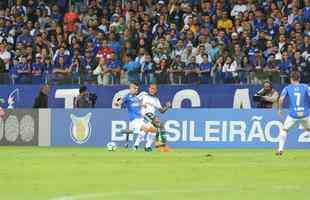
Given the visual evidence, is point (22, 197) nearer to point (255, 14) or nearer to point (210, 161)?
point (210, 161)

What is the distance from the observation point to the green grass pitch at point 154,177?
12.5 metres

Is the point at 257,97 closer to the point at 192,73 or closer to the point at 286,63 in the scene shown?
the point at 286,63

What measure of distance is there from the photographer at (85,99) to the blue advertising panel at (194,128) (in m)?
0.37

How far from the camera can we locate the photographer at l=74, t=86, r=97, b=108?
94.9ft

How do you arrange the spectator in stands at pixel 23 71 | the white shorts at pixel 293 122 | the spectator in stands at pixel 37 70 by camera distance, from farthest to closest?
the spectator in stands at pixel 23 71
the spectator in stands at pixel 37 70
the white shorts at pixel 293 122

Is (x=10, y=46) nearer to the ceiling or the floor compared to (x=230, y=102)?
nearer to the ceiling

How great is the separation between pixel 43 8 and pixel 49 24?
4.01ft

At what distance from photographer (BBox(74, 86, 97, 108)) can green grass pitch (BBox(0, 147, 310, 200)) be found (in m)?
6.52

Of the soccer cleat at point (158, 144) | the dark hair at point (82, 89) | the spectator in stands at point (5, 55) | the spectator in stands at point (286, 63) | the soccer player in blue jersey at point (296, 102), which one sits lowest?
the soccer cleat at point (158, 144)

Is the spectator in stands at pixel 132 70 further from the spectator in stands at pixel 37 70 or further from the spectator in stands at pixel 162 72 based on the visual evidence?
the spectator in stands at pixel 37 70

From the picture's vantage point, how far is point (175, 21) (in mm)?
32094

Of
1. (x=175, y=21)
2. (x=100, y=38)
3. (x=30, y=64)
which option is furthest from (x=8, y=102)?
(x=175, y=21)

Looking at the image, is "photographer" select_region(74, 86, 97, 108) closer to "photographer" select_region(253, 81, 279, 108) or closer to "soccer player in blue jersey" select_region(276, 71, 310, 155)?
"photographer" select_region(253, 81, 279, 108)

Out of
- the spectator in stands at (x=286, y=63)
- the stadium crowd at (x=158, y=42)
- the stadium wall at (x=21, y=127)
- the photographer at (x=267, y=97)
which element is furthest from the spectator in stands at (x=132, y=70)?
the spectator in stands at (x=286, y=63)
